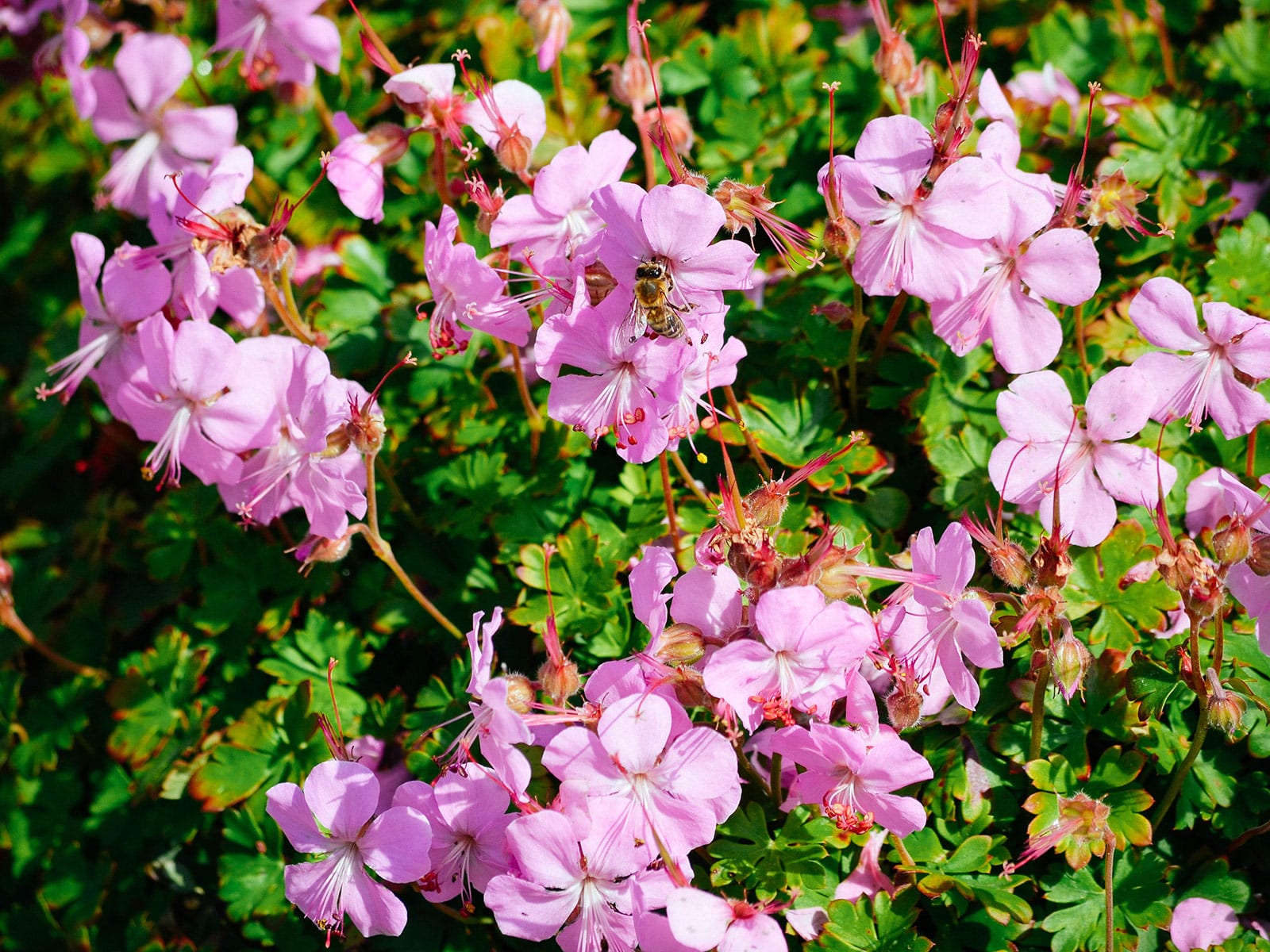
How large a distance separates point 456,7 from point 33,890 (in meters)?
2.49

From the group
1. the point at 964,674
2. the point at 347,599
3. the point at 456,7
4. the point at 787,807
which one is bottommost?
the point at 347,599

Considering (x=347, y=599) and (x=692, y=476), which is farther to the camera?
(x=347, y=599)

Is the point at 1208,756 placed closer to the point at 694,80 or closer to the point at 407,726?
the point at 407,726

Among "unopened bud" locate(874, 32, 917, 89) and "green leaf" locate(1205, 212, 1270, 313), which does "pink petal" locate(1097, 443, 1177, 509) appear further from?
"unopened bud" locate(874, 32, 917, 89)

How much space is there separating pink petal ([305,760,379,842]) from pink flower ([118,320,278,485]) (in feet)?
2.03

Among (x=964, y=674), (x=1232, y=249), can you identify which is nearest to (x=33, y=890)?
(x=964, y=674)

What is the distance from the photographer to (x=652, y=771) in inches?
52.2

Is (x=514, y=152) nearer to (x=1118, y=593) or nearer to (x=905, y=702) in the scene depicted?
(x=905, y=702)

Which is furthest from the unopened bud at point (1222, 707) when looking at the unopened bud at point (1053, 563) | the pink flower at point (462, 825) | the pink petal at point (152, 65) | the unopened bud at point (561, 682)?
the pink petal at point (152, 65)

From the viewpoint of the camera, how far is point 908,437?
1.89 m

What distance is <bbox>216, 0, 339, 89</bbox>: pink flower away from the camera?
228cm

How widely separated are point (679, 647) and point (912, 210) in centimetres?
79

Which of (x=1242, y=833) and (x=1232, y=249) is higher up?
(x=1232, y=249)

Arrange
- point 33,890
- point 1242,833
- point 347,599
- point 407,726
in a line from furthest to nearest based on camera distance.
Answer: point 33,890, point 347,599, point 407,726, point 1242,833
